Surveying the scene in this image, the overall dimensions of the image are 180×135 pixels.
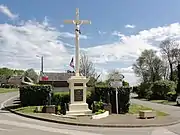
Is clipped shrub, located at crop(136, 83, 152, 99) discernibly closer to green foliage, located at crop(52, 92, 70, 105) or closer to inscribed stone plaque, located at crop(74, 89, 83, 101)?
green foliage, located at crop(52, 92, 70, 105)

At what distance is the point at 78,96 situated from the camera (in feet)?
82.4

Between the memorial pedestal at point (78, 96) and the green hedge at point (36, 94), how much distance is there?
559 centimetres

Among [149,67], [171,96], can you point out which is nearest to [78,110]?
[171,96]

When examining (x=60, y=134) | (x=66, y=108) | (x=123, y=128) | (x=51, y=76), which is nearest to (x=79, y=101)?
(x=66, y=108)

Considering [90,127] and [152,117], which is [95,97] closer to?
[152,117]

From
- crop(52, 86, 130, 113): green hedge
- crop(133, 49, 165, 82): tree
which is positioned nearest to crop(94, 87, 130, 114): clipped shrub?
crop(52, 86, 130, 113): green hedge

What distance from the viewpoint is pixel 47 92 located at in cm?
2991

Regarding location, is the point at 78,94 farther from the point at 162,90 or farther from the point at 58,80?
the point at 58,80

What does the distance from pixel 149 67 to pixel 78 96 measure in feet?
207

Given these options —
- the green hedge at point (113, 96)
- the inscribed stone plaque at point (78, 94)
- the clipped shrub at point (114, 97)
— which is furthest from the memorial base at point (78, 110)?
the clipped shrub at point (114, 97)

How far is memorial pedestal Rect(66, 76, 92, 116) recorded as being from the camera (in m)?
24.6

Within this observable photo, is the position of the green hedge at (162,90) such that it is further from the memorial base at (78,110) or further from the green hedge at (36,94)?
the memorial base at (78,110)

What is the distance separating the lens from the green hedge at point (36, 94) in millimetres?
29938

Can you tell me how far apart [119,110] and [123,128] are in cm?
916
